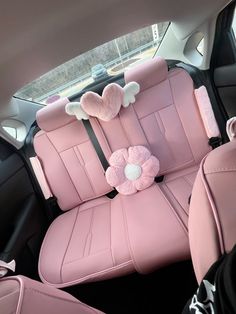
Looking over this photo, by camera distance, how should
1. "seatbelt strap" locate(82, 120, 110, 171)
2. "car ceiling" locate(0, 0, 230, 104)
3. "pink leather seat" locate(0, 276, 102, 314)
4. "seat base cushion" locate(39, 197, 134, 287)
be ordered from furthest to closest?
"seatbelt strap" locate(82, 120, 110, 171), "seat base cushion" locate(39, 197, 134, 287), "car ceiling" locate(0, 0, 230, 104), "pink leather seat" locate(0, 276, 102, 314)

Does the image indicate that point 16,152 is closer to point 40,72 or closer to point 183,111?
point 40,72

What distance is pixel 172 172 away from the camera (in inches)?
69.6

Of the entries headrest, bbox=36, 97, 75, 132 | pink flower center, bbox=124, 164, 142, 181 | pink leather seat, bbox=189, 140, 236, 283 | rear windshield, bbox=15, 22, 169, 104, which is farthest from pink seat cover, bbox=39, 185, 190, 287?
rear windshield, bbox=15, 22, 169, 104

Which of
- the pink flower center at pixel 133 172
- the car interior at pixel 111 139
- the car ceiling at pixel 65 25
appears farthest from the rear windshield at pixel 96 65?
the pink flower center at pixel 133 172

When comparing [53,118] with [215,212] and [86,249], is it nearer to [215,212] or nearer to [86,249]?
[86,249]

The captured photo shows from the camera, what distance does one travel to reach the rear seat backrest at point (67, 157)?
68.4 inches

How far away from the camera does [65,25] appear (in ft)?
4.25

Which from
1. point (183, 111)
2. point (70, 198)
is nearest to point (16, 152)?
point (70, 198)

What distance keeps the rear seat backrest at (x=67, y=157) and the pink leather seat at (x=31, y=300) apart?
1.03 m

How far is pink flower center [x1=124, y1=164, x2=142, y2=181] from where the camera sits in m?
1.66

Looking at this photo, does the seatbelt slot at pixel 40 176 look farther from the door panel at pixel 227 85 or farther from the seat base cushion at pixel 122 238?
the door panel at pixel 227 85

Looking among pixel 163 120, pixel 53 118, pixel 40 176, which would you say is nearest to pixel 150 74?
pixel 163 120

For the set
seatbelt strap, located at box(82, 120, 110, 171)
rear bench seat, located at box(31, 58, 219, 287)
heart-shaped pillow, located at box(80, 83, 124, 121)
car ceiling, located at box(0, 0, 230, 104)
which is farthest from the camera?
seatbelt strap, located at box(82, 120, 110, 171)

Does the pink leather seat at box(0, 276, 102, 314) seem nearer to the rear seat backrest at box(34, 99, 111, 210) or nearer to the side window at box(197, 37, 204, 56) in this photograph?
the rear seat backrest at box(34, 99, 111, 210)
